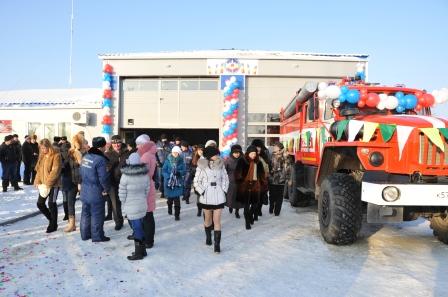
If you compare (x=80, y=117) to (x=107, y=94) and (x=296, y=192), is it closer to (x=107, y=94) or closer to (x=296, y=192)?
(x=107, y=94)

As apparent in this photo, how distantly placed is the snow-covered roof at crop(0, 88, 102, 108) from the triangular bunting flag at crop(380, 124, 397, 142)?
56.5 feet

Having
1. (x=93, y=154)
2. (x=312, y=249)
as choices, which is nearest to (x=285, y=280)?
(x=312, y=249)

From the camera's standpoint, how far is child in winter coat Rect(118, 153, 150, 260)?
544 cm

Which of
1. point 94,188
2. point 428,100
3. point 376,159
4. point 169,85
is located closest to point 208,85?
point 169,85

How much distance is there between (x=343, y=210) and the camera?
19.0 ft

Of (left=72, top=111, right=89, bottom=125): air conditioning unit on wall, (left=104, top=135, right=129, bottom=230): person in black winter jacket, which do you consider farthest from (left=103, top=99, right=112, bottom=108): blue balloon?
(left=104, top=135, right=129, bottom=230): person in black winter jacket

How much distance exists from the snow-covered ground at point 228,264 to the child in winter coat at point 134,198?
305 millimetres

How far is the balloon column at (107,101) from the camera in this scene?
19.4 m

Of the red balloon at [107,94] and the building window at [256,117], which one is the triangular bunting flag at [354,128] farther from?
the red balloon at [107,94]

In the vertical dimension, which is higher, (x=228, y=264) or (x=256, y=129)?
(x=256, y=129)

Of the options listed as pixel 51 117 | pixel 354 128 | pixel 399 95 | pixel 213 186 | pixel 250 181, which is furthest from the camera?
pixel 51 117

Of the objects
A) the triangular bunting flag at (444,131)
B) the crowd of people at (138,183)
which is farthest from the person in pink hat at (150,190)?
the triangular bunting flag at (444,131)

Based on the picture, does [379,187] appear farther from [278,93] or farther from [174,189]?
[278,93]

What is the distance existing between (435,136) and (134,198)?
414 cm
